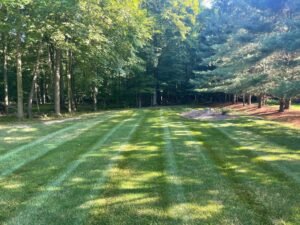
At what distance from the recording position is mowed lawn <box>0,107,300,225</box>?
14.1ft

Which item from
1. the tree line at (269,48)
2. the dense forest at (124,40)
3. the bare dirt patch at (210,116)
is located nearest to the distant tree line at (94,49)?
the dense forest at (124,40)

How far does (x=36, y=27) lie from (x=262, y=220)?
51.6 ft

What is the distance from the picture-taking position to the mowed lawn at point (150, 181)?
431 centimetres

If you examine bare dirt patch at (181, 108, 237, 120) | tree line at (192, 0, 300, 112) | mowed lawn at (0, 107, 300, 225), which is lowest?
mowed lawn at (0, 107, 300, 225)

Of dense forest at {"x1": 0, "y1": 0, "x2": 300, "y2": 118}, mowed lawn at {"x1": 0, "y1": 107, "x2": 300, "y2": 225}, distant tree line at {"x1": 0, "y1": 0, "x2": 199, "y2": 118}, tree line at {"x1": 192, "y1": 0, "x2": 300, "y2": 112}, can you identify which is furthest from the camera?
distant tree line at {"x1": 0, "y1": 0, "x2": 199, "y2": 118}

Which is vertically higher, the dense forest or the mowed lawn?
the dense forest

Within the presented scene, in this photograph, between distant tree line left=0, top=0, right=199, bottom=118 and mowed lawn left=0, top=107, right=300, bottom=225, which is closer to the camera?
mowed lawn left=0, top=107, right=300, bottom=225

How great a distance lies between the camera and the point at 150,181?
574 cm

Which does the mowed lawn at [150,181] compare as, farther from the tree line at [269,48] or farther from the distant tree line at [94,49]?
the distant tree line at [94,49]

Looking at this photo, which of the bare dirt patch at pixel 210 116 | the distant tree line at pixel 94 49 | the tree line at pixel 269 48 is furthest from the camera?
the bare dirt patch at pixel 210 116

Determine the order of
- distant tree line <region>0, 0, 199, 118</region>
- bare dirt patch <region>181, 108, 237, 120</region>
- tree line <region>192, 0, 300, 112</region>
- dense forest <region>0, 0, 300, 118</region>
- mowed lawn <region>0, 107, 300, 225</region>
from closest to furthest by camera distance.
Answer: mowed lawn <region>0, 107, 300, 225</region>
tree line <region>192, 0, 300, 112</region>
dense forest <region>0, 0, 300, 118</region>
distant tree line <region>0, 0, 199, 118</region>
bare dirt patch <region>181, 108, 237, 120</region>

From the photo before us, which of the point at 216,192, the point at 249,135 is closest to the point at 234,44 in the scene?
the point at 249,135

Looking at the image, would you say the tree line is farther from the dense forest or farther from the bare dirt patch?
the bare dirt patch

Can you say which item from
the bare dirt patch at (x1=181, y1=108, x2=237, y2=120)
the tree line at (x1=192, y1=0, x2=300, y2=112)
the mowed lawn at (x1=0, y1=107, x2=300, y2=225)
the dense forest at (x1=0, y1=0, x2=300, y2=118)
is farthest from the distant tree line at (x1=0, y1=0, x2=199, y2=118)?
the mowed lawn at (x1=0, y1=107, x2=300, y2=225)
